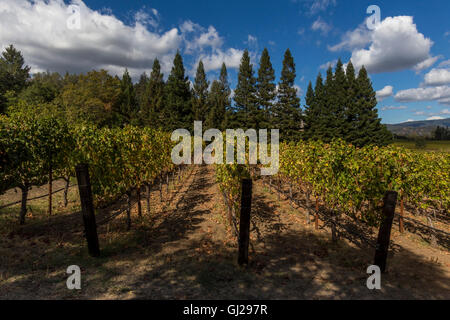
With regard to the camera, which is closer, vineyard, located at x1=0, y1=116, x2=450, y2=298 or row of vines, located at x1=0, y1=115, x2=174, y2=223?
vineyard, located at x1=0, y1=116, x2=450, y2=298

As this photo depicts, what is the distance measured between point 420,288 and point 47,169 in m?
12.2

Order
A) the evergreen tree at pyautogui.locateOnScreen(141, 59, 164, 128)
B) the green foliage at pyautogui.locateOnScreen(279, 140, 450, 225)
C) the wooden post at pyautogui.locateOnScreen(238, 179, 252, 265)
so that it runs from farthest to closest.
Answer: the evergreen tree at pyautogui.locateOnScreen(141, 59, 164, 128) → the green foliage at pyautogui.locateOnScreen(279, 140, 450, 225) → the wooden post at pyautogui.locateOnScreen(238, 179, 252, 265)

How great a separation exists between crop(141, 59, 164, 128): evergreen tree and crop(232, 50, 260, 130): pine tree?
1627 cm

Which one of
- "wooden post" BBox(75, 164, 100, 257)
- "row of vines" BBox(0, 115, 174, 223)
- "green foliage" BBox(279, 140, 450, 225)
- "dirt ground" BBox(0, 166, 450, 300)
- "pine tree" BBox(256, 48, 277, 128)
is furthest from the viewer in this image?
"pine tree" BBox(256, 48, 277, 128)

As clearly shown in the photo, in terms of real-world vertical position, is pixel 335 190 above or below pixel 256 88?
below

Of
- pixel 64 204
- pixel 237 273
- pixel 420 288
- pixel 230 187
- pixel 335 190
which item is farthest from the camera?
pixel 64 204

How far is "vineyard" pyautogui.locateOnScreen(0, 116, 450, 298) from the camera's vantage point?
475cm

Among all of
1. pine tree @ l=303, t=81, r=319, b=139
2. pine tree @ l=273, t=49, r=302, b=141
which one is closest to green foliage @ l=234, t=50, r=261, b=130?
pine tree @ l=273, t=49, r=302, b=141

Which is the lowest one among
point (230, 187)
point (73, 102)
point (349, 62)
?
point (230, 187)

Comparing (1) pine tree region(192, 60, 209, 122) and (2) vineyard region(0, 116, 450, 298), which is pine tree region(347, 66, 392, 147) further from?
(2) vineyard region(0, 116, 450, 298)

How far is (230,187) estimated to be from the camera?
8039 mm

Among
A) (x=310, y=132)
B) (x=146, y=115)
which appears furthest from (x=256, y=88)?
(x=146, y=115)

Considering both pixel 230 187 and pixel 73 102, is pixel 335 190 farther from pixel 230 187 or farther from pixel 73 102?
pixel 73 102

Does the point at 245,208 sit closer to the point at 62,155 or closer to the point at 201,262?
the point at 201,262
